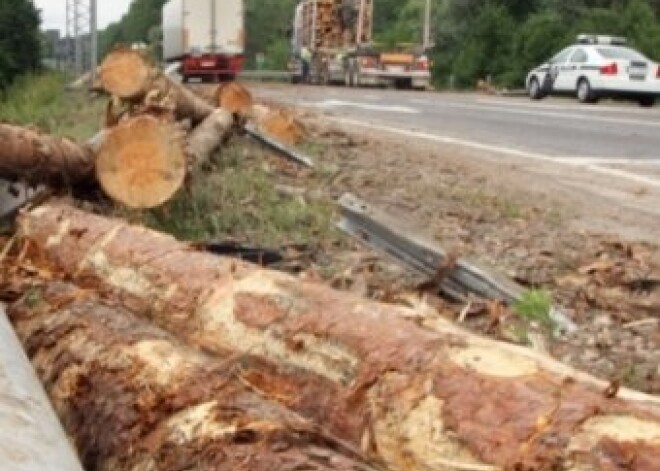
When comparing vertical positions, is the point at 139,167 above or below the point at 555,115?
above

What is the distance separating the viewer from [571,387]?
12.1 ft

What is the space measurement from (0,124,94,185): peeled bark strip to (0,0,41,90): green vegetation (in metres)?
29.8

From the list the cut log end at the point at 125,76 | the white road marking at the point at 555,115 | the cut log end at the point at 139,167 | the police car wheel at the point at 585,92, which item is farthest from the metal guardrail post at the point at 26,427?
the police car wheel at the point at 585,92

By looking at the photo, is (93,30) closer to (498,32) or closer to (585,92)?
(585,92)

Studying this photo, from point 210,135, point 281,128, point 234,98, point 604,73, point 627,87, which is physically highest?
point 234,98

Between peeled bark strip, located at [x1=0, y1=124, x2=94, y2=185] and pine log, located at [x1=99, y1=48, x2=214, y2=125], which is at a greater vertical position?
pine log, located at [x1=99, y1=48, x2=214, y2=125]

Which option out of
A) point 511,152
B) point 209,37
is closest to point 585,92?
point 209,37

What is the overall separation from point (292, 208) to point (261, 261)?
1.53 meters

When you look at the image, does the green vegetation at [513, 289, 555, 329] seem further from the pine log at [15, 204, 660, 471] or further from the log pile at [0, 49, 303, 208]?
the log pile at [0, 49, 303, 208]

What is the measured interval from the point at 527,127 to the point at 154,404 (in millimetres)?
15468

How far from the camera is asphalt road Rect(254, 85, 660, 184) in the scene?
567 inches

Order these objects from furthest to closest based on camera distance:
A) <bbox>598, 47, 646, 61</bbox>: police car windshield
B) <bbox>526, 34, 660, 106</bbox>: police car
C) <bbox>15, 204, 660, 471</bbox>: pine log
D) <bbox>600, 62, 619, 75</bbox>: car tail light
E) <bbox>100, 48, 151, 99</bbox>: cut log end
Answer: <bbox>598, 47, 646, 61</bbox>: police car windshield
<bbox>526, 34, 660, 106</bbox>: police car
<bbox>600, 62, 619, 75</bbox>: car tail light
<bbox>100, 48, 151, 99</bbox>: cut log end
<bbox>15, 204, 660, 471</bbox>: pine log

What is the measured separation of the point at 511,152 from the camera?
1464cm

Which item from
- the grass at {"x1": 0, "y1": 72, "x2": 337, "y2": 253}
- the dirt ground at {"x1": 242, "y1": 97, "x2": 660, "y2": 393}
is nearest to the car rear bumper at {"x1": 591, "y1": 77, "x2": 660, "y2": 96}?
the dirt ground at {"x1": 242, "y1": 97, "x2": 660, "y2": 393}
